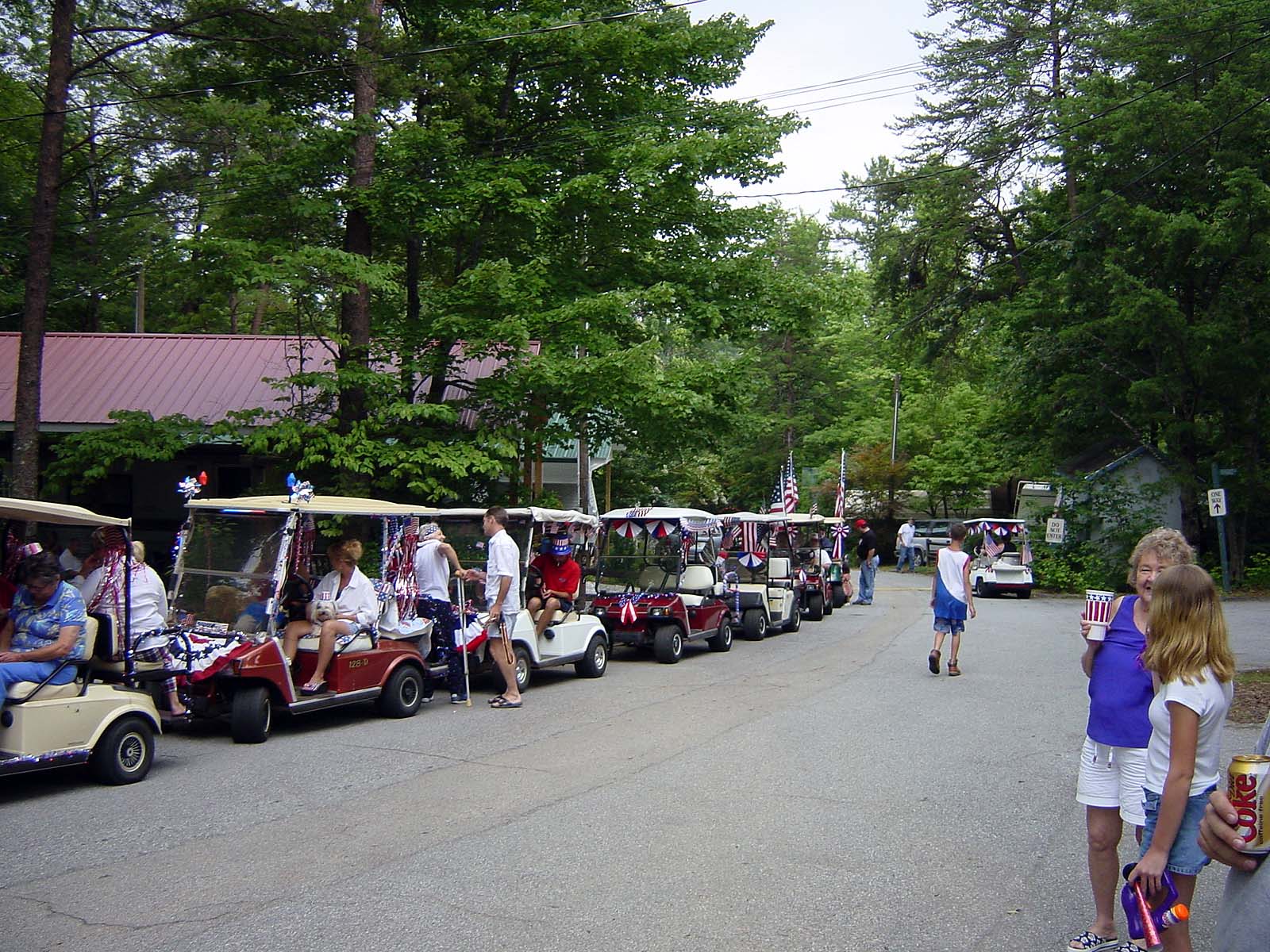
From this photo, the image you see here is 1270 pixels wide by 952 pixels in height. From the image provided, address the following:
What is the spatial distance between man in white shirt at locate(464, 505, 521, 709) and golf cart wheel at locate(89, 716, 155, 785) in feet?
12.6

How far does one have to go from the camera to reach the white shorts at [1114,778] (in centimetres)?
435

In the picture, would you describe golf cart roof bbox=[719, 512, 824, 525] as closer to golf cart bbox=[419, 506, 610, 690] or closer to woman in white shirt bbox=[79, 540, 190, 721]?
golf cart bbox=[419, 506, 610, 690]

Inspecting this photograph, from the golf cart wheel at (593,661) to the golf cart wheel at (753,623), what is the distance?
5079 mm

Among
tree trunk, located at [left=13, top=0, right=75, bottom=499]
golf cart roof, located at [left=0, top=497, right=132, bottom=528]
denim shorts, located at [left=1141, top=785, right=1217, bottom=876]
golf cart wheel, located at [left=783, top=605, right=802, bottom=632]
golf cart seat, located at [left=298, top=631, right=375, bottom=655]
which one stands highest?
tree trunk, located at [left=13, top=0, right=75, bottom=499]

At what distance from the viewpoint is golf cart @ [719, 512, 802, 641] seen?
1859 centimetres

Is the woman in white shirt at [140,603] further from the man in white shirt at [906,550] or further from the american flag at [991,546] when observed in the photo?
the man in white shirt at [906,550]

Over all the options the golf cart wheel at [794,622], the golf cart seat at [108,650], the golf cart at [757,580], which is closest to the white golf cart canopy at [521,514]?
the golf cart seat at [108,650]

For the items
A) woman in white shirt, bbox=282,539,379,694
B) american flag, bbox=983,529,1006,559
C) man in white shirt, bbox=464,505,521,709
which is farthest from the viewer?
american flag, bbox=983,529,1006,559

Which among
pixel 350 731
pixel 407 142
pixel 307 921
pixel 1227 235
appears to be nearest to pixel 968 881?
pixel 307 921

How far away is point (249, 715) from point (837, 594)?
18102 millimetres

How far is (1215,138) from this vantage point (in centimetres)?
2666

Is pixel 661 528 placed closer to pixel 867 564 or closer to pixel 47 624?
pixel 47 624

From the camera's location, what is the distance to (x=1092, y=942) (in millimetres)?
4566

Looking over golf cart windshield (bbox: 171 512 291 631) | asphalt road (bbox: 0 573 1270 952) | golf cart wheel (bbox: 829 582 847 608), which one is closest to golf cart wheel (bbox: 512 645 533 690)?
asphalt road (bbox: 0 573 1270 952)
